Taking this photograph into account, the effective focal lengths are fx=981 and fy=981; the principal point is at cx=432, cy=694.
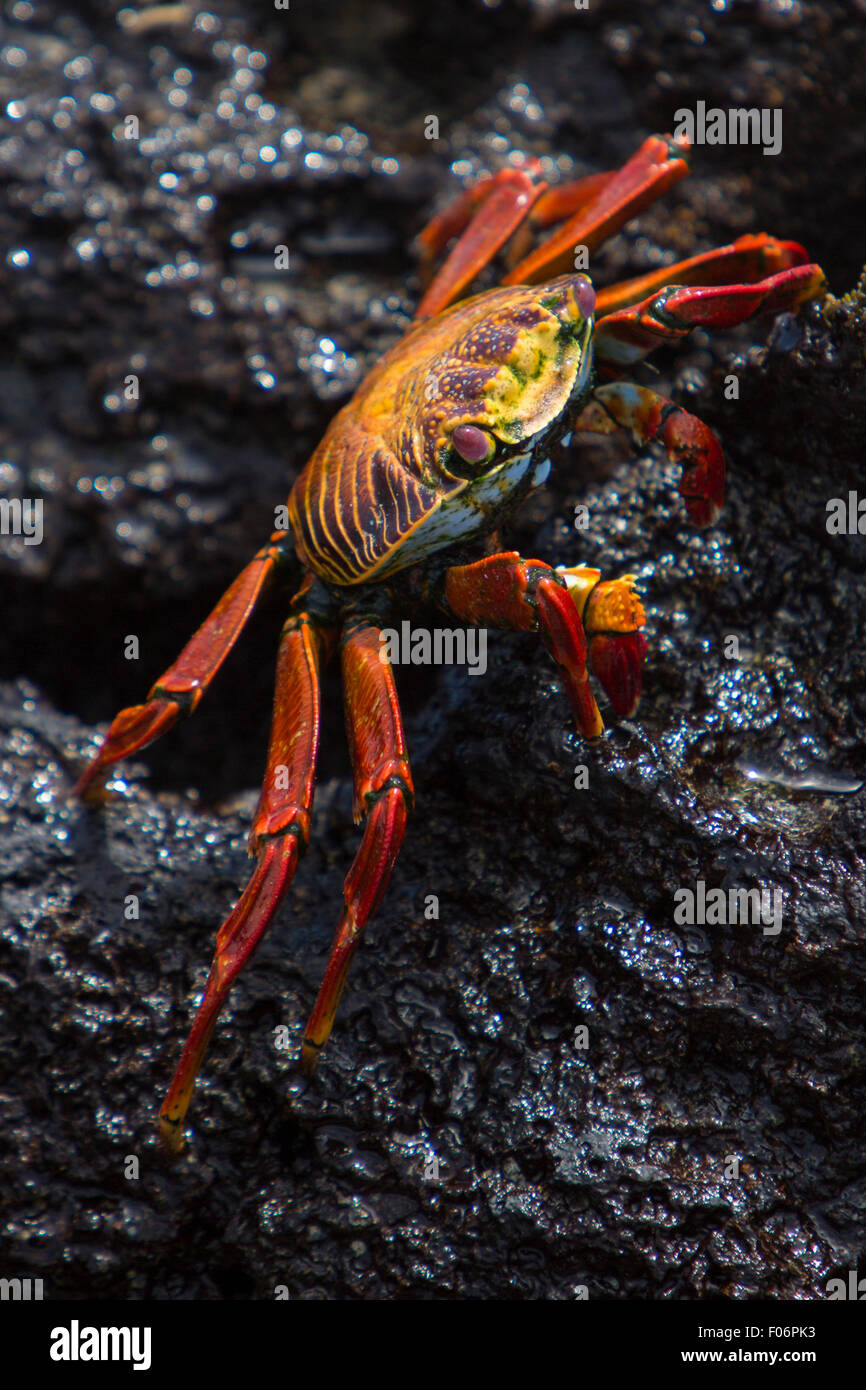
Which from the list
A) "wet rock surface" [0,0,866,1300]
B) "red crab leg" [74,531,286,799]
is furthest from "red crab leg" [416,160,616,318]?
"red crab leg" [74,531,286,799]

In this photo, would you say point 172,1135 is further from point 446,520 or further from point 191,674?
point 446,520

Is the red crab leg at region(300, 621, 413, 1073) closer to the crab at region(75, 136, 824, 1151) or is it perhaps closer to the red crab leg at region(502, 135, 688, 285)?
the crab at region(75, 136, 824, 1151)

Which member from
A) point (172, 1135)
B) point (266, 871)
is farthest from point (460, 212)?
point (172, 1135)

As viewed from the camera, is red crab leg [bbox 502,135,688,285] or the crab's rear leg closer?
the crab's rear leg

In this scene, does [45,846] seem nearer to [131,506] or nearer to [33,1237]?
[33,1237]

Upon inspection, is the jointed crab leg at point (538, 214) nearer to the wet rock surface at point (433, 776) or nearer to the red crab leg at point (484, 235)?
the red crab leg at point (484, 235)

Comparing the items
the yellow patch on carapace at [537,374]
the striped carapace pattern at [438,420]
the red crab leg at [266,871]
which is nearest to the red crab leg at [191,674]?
the striped carapace pattern at [438,420]
